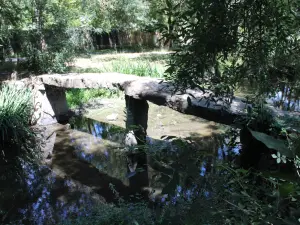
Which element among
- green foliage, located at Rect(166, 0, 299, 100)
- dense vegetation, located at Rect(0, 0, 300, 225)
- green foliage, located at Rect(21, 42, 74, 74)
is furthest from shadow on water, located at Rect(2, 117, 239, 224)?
green foliage, located at Rect(21, 42, 74, 74)

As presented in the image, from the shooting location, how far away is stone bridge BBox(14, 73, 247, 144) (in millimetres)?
3035

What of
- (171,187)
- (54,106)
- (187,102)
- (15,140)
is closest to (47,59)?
(54,106)

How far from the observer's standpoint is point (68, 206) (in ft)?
11.8

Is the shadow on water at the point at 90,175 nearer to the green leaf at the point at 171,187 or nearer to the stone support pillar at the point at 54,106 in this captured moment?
the stone support pillar at the point at 54,106

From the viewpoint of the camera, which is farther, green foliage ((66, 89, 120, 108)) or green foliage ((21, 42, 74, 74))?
green foliage ((21, 42, 74, 74))

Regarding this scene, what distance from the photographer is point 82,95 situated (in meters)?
8.11

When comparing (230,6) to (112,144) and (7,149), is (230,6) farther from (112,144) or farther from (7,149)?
(7,149)

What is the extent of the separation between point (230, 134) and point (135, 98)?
5.08ft

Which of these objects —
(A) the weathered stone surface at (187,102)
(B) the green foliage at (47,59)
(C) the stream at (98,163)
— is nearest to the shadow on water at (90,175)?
(C) the stream at (98,163)

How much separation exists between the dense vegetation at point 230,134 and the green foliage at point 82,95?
6.01 ft

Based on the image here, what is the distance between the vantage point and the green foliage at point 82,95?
25.2 ft

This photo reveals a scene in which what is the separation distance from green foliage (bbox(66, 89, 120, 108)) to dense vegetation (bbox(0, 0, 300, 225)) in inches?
72.1

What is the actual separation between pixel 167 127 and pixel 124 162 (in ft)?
5.61

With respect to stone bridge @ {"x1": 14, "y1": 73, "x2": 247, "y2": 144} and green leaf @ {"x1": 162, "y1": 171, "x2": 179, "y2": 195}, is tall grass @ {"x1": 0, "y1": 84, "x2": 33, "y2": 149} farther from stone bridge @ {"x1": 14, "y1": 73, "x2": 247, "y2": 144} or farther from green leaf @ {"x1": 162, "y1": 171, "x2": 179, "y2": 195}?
green leaf @ {"x1": 162, "y1": 171, "x2": 179, "y2": 195}
